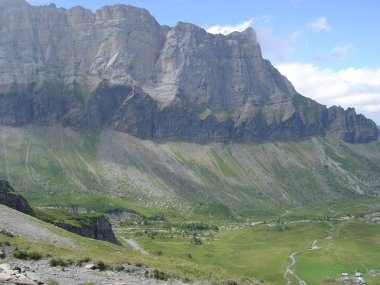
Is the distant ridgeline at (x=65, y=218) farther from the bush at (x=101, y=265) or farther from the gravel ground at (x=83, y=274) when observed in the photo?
the bush at (x=101, y=265)

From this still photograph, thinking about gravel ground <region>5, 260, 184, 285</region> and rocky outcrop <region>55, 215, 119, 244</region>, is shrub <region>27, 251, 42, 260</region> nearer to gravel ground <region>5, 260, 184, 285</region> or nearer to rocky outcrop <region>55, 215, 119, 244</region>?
gravel ground <region>5, 260, 184, 285</region>

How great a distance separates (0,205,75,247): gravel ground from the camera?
204ft

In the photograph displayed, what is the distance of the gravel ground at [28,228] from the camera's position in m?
62.1

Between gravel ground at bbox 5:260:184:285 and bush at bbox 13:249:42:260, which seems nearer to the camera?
gravel ground at bbox 5:260:184:285

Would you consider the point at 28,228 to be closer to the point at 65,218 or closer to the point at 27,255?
the point at 27,255

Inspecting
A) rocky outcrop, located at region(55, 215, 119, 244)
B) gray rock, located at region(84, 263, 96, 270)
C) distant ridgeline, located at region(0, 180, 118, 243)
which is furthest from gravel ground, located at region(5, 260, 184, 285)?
rocky outcrop, located at region(55, 215, 119, 244)

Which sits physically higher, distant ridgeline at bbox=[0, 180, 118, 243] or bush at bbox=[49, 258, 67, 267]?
bush at bbox=[49, 258, 67, 267]

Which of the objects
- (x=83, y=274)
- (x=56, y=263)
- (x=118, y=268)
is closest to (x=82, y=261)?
(x=56, y=263)

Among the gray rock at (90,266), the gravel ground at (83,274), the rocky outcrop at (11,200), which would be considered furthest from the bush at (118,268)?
the rocky outcrop at (11,200)

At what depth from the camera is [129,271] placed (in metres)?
45.6

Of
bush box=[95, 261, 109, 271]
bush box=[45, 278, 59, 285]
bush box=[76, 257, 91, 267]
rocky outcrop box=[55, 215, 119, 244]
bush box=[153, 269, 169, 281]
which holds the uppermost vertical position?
bush box=[45, 278, 59, 285]

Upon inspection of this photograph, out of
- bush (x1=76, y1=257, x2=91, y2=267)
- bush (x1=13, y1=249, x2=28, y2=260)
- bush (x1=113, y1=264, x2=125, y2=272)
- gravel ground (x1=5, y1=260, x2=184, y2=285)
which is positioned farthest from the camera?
bush (x1=13, y1=249, x2=28, y2=260)

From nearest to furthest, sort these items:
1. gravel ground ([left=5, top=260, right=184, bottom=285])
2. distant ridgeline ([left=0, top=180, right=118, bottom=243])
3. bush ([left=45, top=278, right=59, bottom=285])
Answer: bush ([left=45, top=278, right=59, bottom=285]) → gravel ground ([left=5, top=260, right=184, bottom=285]) → distant ridgeline ([left=0, top=180, right=118, bottom=243])

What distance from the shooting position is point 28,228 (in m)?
65.3
